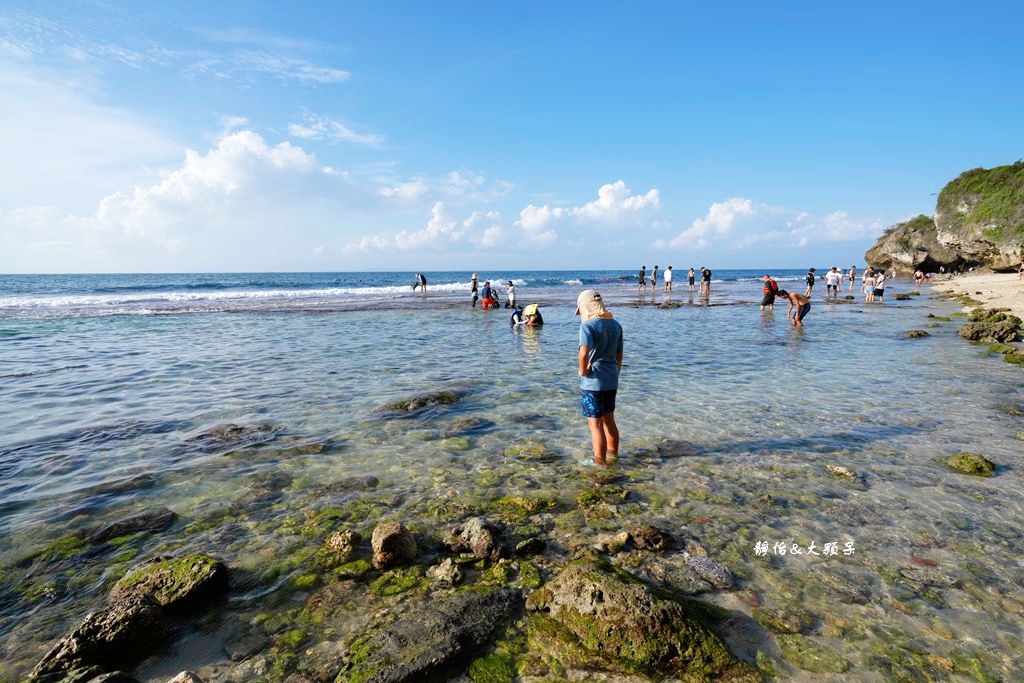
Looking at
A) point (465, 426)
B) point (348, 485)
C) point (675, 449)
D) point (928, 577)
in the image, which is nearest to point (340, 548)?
point (348, 485)

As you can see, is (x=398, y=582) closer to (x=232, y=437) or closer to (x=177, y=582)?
(x=177, y=582)

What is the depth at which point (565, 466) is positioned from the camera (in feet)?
23.5

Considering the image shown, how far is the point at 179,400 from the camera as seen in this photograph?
10.9m

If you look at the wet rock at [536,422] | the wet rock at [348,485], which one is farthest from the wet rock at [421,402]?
the wet rock at [348,485]

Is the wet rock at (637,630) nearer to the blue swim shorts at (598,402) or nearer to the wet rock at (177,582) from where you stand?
the wet rock at (177,582)

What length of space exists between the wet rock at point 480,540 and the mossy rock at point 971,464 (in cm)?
664

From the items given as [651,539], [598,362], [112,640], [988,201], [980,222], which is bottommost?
[651,539]

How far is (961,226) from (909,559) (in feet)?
207

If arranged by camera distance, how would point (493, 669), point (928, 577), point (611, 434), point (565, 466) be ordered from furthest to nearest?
1. point (611, 434)
2. point (565, 466)
3. point (928, 577)
4. point (493, 669)

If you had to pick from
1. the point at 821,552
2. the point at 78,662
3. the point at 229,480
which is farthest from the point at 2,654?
the point at 821,552

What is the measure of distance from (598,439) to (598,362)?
122cm

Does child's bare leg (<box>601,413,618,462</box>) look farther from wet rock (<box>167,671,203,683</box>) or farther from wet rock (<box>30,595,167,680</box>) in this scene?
wet rock (<box>30,595,167,680</box>)

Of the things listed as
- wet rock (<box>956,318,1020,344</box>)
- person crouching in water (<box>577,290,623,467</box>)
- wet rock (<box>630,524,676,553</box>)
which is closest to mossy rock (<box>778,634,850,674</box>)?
wet rock (<box>630,524,676,553</box>)

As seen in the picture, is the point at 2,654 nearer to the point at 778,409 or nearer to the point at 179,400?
the point at 179,400
